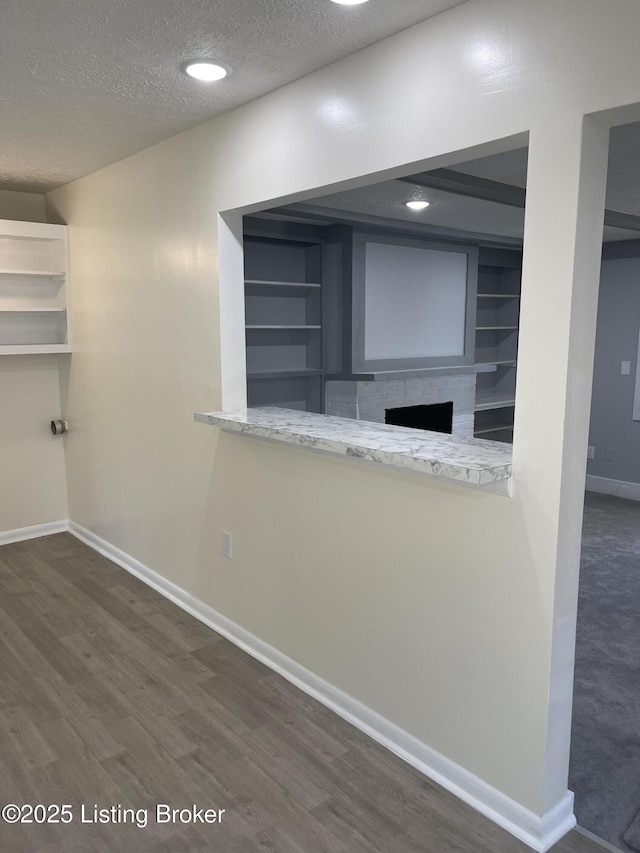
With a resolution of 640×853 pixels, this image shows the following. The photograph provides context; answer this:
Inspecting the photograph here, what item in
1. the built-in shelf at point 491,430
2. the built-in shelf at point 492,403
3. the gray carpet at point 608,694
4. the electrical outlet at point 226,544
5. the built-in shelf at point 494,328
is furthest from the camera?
the built-in shelf at point 491,430

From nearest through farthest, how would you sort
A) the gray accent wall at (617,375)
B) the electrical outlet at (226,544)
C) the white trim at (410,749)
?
the white trim at (410,749), the electrical outlet at (226,544), the gray accent wall at (617,375)

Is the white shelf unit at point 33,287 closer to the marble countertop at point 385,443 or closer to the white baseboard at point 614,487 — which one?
the marble countertop at point 385,443

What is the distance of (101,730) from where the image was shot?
2.52 metres

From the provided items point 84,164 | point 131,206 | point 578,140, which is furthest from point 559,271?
point 84,164

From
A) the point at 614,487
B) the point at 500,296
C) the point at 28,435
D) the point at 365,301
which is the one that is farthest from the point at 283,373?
the point at 614,487

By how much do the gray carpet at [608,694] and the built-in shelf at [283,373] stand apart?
7.50 ft

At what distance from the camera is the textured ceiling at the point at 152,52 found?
1874mm

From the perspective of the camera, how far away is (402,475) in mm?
2250

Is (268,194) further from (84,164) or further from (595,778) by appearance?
(595,778)

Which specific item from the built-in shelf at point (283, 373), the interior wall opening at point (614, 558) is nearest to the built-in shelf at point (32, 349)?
the built-in shelf at point (283, 373)

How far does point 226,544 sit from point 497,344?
4.80 metres

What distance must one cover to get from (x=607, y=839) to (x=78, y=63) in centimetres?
298

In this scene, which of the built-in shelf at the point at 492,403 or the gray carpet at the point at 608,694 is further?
the built-in shelf at the point at 492,403

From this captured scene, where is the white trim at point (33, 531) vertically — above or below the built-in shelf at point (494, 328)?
below
